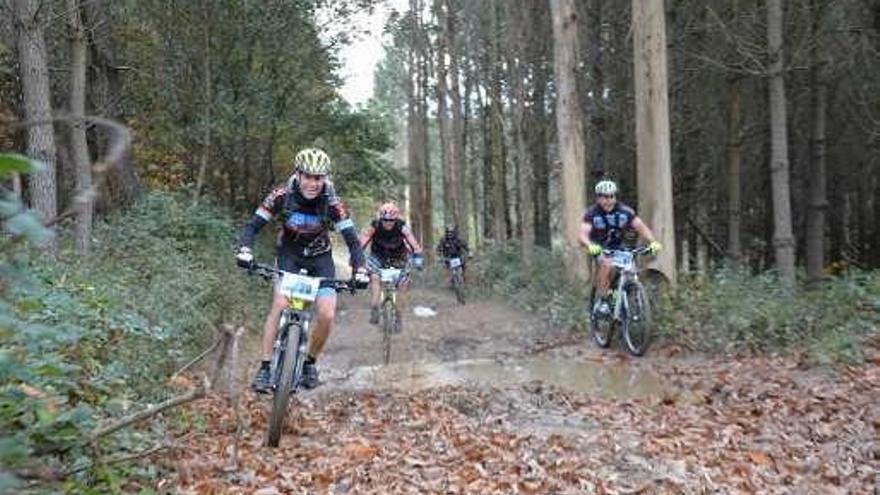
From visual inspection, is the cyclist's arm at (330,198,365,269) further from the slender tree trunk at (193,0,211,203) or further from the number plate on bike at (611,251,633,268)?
the slender tree trunk at (193,0,211,203)

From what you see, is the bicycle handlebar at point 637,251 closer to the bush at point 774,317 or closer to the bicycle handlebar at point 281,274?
the bush at point 774,317

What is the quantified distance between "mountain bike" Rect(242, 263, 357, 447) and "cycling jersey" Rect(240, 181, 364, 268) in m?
0.39

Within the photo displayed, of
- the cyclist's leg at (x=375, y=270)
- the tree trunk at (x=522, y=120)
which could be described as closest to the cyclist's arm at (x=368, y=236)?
the cyclist's leg at (x=375, y=270)

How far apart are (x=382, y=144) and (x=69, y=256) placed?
18.1 metres

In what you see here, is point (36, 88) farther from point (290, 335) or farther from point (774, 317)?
point (774, 317)

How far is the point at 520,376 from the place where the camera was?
9.92 m

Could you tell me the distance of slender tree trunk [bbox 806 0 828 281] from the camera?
1853 cm

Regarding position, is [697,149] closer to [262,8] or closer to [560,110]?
[560,110]

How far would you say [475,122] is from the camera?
132ft

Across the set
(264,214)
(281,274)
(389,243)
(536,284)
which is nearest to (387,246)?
(389,243)

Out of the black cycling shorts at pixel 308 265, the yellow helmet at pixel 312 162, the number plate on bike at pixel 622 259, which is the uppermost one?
the yellow helmet at pixel 312 162

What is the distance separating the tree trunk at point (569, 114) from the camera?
57.1 ft

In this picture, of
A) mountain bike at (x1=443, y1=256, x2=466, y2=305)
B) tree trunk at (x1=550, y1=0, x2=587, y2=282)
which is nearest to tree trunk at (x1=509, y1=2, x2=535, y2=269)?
mountain bike at (x1=443, y1=256, x2=466, y2=305)

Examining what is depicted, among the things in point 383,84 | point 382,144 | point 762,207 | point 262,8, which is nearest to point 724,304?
point 262,8
